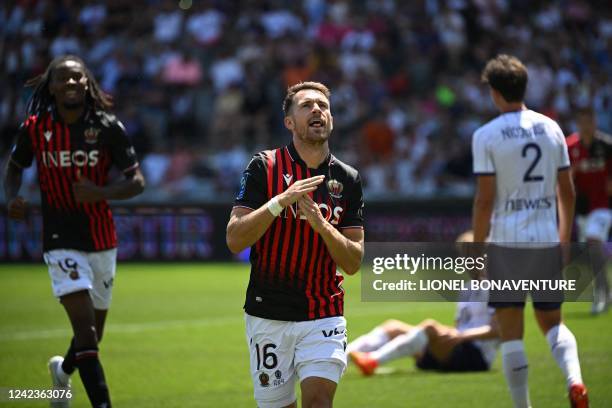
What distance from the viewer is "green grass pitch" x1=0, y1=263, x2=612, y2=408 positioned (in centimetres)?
882

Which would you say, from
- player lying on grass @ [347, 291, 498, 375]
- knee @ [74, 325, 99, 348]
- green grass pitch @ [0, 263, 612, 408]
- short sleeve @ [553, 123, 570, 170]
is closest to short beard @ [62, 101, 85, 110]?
knee @ [74, 325, 99, 348]

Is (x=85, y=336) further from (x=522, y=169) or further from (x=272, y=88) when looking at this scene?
(x=272, y=88)

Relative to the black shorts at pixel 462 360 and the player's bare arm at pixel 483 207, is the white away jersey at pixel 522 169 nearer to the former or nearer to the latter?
the player's bare arm at pixel 483 207

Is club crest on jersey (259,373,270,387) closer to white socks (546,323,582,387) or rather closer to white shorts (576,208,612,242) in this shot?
white socks (546,323,582,387)

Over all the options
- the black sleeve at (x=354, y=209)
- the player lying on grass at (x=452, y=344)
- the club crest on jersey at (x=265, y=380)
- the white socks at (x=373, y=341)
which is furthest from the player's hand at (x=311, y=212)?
the white socks at (x=373, y=341)

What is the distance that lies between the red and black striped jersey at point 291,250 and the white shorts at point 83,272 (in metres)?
1.98

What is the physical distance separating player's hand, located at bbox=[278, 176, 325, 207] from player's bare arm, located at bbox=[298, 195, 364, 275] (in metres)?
0.06

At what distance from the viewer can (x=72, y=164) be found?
25.3ft

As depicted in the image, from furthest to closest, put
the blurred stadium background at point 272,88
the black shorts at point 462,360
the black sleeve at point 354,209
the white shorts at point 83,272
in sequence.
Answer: the blurred stadium background at point 272,88
the black shorts at point 462,360
the white shorts at point 83,272
the black sleeve at point 354,209

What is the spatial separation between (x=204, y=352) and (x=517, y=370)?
5.05 meters

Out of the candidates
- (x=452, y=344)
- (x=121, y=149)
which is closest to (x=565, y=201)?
(x=452, y=344)

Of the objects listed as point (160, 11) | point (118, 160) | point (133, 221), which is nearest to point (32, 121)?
point (118, 160)

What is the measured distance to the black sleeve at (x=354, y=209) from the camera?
604cm

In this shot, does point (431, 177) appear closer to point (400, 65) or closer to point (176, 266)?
point (400, 65)
